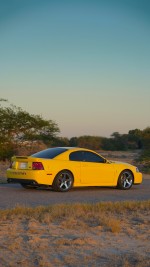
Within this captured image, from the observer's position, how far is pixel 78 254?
8078mm

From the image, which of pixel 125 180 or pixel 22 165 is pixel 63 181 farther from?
pixel 125 180

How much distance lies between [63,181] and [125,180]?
101 inches

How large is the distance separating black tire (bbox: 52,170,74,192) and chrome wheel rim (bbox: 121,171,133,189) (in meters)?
2.11

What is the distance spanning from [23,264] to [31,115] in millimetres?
34194

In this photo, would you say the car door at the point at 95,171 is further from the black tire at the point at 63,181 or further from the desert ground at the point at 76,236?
the desert ground at the point at 76,236

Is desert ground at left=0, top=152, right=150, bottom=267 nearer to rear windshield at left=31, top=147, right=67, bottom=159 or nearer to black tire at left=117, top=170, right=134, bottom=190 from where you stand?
rear windshield at left=31, top=147, right=67, bottom=159

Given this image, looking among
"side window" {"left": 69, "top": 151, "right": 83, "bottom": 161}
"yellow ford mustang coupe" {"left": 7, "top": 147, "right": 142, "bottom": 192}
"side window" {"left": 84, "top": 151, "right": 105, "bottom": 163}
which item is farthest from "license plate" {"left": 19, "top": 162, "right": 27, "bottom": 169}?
"side window" {"left": 84, "top": 151, "right": 105, "bottom": 163}

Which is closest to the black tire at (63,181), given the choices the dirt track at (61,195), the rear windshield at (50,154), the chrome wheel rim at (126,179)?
the dirt track at (61,195)

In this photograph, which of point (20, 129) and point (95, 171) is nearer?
point (95, 171)

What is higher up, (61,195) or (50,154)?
(50,154)

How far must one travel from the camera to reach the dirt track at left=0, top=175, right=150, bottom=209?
14.5m

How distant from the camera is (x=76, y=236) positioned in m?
9.44

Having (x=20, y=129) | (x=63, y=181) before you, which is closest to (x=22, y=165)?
(x=63, y=181)

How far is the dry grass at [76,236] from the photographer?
25.5ft
